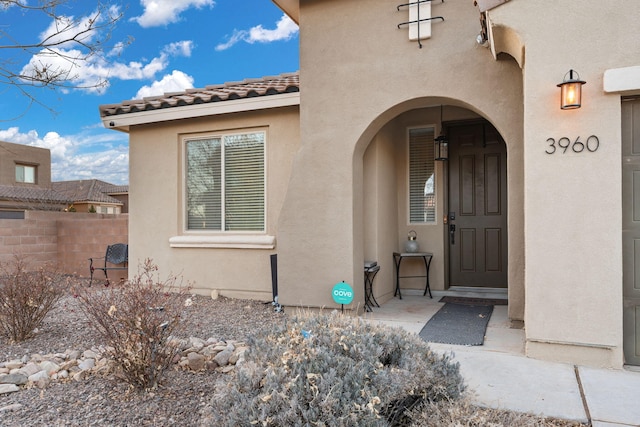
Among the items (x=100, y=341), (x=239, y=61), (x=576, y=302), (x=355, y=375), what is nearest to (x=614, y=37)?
(x=576, y=302)

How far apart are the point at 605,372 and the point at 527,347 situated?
0.66 meters

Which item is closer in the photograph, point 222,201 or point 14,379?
point 14,379

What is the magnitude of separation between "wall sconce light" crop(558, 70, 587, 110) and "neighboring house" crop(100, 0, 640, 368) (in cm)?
3

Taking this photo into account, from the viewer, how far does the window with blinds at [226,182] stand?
7508 millimetres

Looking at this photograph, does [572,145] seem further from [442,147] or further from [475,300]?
[475,300]

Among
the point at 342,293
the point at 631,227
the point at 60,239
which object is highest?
the point at 631,227

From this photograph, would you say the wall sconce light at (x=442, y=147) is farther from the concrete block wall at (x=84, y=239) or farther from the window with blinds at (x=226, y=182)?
the concrete block wall at (x=84, y=239)

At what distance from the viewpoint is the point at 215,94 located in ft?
24.2

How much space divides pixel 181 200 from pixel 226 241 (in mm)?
1301

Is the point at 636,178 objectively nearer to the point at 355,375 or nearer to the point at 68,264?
the point at 355,375

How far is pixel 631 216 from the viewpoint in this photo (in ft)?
13.1

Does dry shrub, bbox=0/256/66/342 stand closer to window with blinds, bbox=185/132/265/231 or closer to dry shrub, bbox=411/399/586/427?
window with blinds, bbox=185/132/265/231

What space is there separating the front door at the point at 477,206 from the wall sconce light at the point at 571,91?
11.5 ft

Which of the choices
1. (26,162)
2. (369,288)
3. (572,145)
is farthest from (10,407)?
(26,162)
